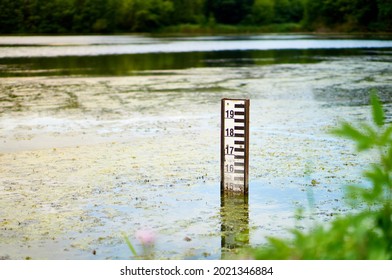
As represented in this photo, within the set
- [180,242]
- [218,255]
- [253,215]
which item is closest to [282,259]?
[218,255]

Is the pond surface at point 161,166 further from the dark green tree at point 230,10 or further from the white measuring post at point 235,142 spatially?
the dark green tree at point 230,10

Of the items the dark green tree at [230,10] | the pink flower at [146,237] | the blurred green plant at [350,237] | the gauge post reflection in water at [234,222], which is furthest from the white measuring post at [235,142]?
the dark green tree at [230,10]

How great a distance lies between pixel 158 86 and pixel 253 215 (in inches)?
781

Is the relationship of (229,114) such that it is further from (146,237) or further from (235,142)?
(146,237)

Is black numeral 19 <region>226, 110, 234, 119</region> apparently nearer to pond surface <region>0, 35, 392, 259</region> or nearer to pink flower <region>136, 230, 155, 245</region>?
pond surface <region>0, 35, 392, 259</region>

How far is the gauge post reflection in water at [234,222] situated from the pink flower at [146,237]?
759 mm

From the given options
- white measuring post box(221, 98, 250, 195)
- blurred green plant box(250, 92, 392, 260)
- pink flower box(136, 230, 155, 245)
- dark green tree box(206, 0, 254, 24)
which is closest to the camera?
blurred green plant box(250, 92, 392, 260)

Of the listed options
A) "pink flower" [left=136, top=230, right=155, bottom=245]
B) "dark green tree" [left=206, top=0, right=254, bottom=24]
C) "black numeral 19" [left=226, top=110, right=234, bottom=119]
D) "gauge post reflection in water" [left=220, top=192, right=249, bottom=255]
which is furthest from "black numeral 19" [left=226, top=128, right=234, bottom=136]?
"dark green tree" [left=206, top=0, right=254, bottom=24]

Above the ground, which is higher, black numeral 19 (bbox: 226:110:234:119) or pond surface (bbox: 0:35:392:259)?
black numeral 19 (bbox: 226:110:234:119)

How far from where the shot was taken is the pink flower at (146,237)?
800cm

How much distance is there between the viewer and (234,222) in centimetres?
898

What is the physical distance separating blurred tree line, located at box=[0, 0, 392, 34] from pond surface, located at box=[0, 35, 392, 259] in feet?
272

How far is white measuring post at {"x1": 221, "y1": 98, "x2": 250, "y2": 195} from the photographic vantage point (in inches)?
396

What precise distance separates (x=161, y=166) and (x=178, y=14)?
157933 mm
